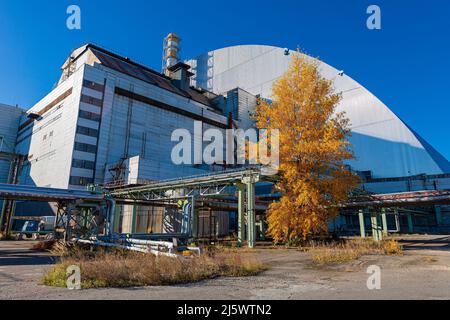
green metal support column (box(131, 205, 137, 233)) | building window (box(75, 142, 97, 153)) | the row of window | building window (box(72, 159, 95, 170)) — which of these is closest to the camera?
green metal support column (box(131, 205, 137, 233))

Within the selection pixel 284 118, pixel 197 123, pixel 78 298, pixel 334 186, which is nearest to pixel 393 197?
pixel 334 186

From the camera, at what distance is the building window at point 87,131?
40250 millimetres

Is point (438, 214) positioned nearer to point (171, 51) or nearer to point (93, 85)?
point (93, 85)

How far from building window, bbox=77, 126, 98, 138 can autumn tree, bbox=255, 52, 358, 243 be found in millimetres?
30563

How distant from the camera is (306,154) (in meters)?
17.5

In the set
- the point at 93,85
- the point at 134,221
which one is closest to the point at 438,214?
the point at 134,221

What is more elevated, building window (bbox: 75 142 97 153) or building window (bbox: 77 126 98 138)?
building window (bbox: 77 126 98 138)

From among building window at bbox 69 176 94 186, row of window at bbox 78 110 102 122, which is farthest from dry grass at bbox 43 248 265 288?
row of window at bbox 78 110 102 122

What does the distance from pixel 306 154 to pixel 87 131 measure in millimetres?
34042

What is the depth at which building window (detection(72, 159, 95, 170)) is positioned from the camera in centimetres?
3900

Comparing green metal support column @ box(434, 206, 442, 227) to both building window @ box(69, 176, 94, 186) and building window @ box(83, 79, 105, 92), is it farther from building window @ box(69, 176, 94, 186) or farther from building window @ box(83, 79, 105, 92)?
building window @ box(83, 79, 105, 92)
